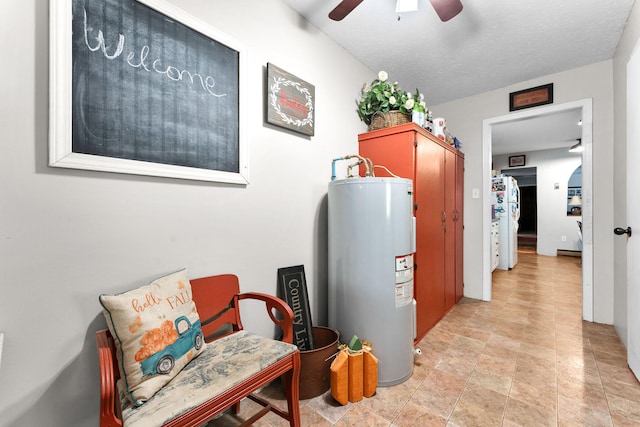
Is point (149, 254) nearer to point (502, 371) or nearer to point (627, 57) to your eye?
point (502, 371)

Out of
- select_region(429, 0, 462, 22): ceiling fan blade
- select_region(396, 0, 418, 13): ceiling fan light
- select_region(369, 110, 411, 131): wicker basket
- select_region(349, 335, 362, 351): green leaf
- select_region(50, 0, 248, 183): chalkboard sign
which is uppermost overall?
select_region(396, 0, 418, 13): ceiling fan light

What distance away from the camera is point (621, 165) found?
87.7 inches

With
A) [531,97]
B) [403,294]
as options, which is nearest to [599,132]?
[531,97]

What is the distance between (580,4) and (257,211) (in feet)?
8.75

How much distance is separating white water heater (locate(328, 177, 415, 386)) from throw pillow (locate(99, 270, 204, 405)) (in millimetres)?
980

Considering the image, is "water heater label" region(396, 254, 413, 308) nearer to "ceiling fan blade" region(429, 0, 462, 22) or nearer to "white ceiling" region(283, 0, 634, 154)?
"ceiling fan blade" region(429, 0, 462, 22)

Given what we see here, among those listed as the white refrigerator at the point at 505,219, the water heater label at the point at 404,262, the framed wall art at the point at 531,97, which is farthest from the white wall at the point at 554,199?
the water heater label at the point at 404,262

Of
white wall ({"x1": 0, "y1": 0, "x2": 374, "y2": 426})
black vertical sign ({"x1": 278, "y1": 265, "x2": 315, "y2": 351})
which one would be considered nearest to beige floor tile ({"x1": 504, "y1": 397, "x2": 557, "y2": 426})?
black vertical sign ({"x1": 278, "y1": 265, "x2": 315, "y2": 351})

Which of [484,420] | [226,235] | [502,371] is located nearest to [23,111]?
[226,235]

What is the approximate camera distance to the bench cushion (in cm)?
85

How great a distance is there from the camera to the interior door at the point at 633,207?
1.65 metres

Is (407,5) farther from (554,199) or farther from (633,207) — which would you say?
(554,199)

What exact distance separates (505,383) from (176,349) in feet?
6.45

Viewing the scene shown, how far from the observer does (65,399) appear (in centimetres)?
102
